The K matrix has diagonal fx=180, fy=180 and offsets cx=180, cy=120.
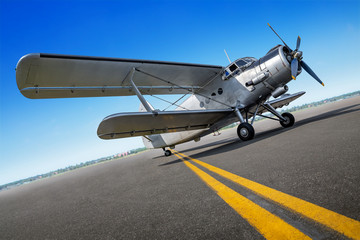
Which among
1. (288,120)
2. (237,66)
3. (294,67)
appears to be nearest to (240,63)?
(237,66)

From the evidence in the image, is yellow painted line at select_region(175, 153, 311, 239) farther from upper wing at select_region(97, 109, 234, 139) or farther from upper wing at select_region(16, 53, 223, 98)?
upper wing at select_region(16, 53, 223, 98)

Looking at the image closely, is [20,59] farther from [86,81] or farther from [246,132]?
[246,132]

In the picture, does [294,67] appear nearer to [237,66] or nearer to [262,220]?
[237,66]

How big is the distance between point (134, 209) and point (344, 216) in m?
1.84

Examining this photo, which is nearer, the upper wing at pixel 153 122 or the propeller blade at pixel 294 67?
the upper wing at pixel 153 122

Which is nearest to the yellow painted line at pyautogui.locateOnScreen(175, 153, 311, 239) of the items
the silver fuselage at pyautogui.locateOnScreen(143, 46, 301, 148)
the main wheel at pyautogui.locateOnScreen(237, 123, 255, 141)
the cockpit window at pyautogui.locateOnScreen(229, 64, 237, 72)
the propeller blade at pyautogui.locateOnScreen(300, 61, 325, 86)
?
the main wheel at pyautogui.locateOnScreen(237, 123, 255, 141)

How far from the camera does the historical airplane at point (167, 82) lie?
504 centimetres

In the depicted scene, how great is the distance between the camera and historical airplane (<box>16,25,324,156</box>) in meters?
5.04

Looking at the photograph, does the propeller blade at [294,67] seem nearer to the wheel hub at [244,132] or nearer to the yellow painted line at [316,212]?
the wheel hub at [244,132]

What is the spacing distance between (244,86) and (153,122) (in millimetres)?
3432

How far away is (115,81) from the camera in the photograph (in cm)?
645

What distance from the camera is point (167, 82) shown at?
6.54 metres

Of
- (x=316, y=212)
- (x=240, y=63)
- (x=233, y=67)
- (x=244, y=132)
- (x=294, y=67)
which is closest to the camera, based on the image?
(x=316, y=212)

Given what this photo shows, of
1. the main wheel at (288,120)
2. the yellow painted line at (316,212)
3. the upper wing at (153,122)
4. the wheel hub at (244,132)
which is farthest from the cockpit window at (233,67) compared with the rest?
the yellow painted line at (316,212)
